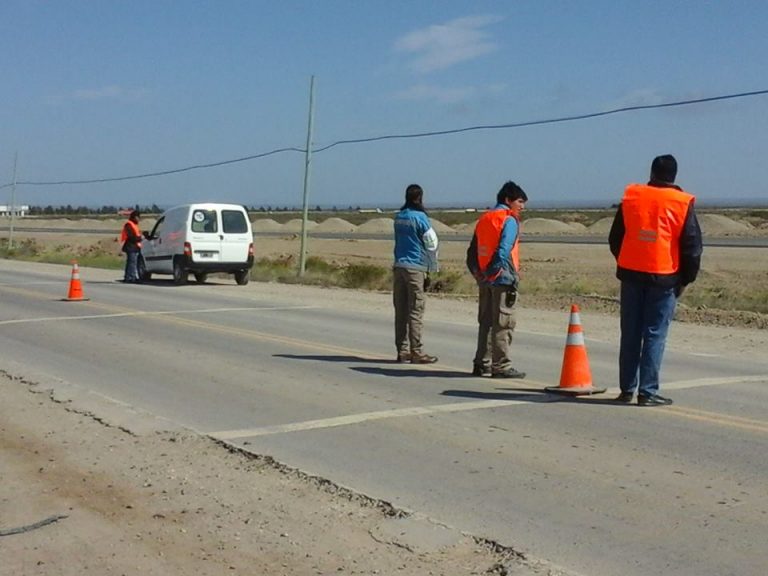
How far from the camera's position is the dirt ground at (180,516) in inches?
229

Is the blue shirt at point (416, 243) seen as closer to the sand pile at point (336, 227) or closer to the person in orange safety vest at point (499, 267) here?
the person in orange safety vest at point (499, 267)

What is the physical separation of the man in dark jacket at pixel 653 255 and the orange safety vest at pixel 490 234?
5.34 ft

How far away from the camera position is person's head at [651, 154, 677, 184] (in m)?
9.31

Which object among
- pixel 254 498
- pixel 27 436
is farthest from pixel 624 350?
pixel 27 436

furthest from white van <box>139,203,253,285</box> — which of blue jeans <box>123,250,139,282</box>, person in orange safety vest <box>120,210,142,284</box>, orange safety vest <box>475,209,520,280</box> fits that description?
orange safety vest <box>475,209,520,280</box>

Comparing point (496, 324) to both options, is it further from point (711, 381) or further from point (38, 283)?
point (38, 283)

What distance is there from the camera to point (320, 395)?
35.3ft

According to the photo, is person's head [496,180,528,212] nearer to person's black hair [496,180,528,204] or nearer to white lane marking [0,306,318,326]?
person's black hair [496,180,528,204]

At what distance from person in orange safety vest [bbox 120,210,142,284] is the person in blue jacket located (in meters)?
17.3

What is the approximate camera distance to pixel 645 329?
9.60m

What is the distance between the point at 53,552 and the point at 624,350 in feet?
17.4

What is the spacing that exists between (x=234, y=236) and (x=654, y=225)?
19382 mm

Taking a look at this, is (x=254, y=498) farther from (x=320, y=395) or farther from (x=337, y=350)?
(x=337, y=350)

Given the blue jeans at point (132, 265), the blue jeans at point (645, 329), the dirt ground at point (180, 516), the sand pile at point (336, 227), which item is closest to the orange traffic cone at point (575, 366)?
the blue jeans at point (645, 329)
